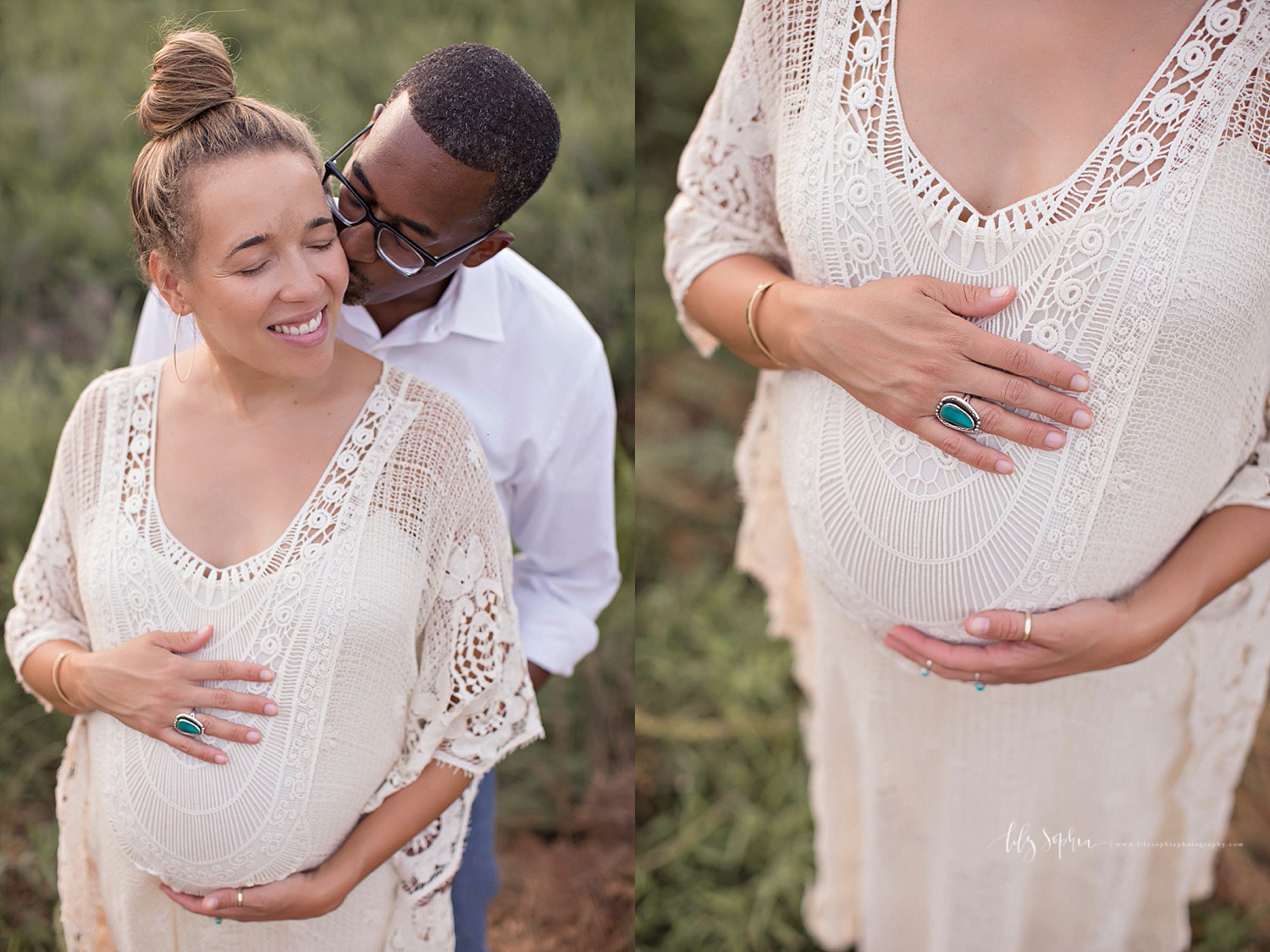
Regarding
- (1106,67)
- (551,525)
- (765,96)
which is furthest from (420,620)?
(1106,67)

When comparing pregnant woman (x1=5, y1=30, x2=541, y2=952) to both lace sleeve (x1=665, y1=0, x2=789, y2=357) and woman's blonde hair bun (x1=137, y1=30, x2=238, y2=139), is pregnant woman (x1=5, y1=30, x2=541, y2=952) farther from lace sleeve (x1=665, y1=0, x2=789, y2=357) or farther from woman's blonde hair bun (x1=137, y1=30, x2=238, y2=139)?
lace sleeve (x1=665, y1=0, x2=789, y2=357)

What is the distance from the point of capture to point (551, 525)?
1732 mm

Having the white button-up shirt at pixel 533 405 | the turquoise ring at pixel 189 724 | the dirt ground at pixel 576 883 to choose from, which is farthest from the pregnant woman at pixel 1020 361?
the turquoise ring at pixel 189 724

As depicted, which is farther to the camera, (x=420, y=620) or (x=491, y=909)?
(x=491, y=909)

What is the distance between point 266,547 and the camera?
129 centimetres

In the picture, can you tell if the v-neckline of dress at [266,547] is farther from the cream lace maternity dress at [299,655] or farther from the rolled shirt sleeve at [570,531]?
the rolled shirt sleeve at [570,531]

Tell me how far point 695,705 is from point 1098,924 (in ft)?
4.80

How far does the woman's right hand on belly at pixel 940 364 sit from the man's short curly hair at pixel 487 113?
433mm

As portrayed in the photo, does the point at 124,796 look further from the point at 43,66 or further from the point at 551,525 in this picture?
the point at 43,66

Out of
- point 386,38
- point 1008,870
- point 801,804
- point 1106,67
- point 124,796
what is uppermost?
point 386,38

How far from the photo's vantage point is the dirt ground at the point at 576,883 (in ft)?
6.07

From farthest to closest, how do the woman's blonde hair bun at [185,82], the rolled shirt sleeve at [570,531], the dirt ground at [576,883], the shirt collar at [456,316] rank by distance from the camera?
the dirt ground at [576,883], the rolled shirt sleeve at [570,531], the shirt collar at [456,316], the woman's blonde hair bun at [185,82]

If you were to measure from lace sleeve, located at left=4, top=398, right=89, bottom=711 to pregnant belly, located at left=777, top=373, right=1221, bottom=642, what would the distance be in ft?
3.26

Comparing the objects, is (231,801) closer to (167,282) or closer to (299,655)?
(299,655)
